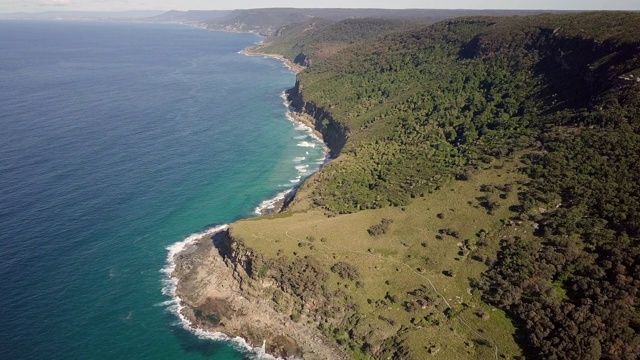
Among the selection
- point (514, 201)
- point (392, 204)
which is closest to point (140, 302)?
point (392, 204)

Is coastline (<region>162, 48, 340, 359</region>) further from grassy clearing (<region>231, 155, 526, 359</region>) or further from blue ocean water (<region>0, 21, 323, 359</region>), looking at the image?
grassy clearing (<region>231, 155, 526, 359</region>)

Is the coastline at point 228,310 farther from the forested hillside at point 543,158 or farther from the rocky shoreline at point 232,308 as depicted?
the forested hillside at point 543,158

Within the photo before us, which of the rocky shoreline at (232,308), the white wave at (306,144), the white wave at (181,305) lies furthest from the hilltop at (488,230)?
the white wave at (306,144)

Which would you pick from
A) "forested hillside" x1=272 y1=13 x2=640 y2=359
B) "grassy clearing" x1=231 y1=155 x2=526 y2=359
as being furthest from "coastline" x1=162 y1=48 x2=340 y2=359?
"forested hillside" x1=272 y1=13 x2=640 y2=359

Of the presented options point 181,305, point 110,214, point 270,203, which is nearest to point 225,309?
point 181,305

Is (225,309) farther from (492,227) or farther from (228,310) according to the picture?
(492,227)
